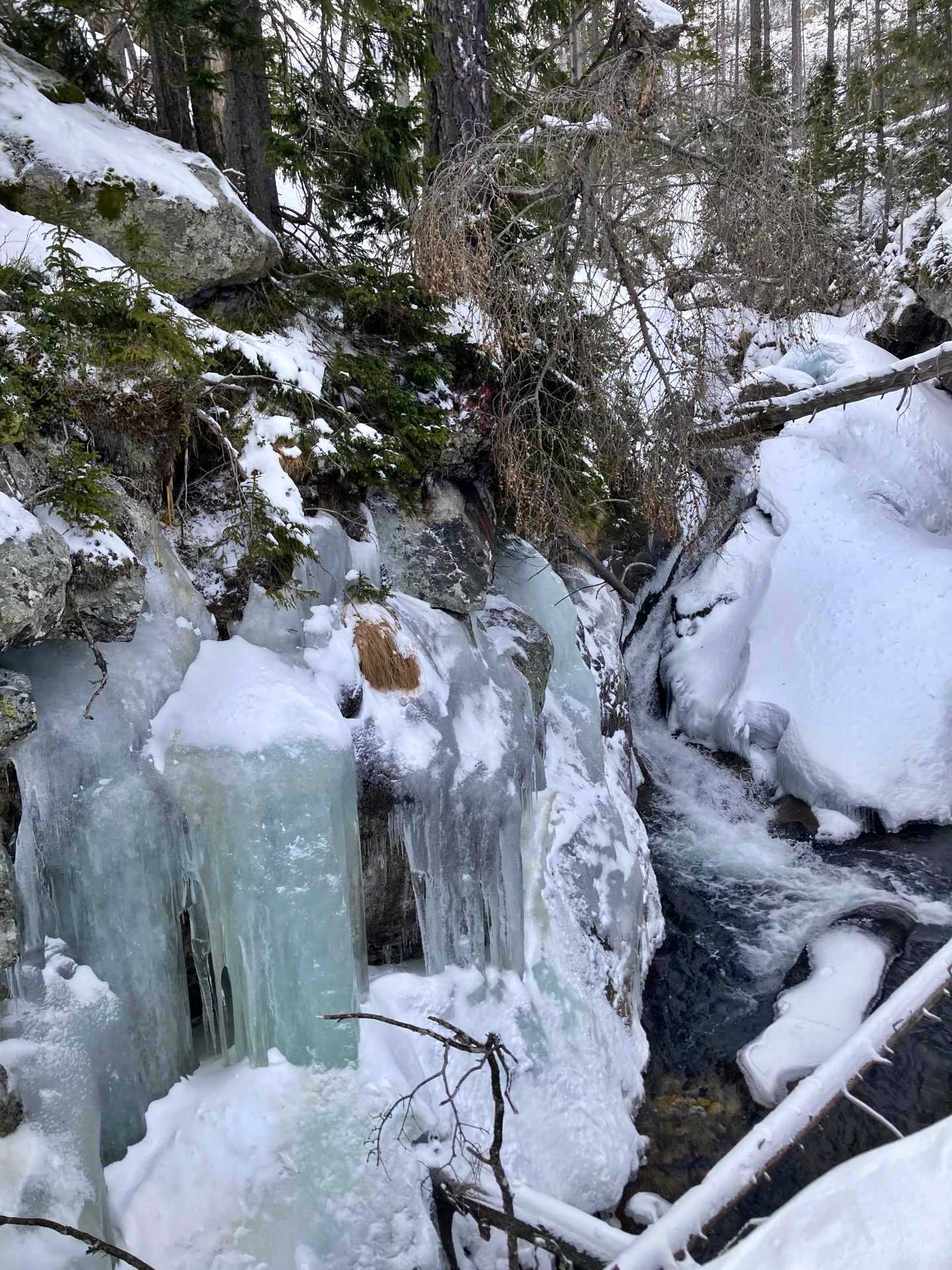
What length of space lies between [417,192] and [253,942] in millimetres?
4963

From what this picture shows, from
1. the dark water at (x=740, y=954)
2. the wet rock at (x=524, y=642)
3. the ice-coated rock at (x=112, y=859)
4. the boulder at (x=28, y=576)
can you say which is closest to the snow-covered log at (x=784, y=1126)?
the dark water at (x=740, y=954)

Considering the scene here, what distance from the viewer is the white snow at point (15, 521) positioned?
289 centimetres

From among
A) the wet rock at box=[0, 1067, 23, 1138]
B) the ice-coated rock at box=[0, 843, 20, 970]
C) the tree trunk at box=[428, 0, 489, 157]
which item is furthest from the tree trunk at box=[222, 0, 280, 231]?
the wet rock at box=[0, 1067, 23, 1138]

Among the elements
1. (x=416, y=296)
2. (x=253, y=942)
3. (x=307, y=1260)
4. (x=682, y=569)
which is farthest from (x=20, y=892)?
(x=682, y=569)

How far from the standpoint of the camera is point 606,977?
4.99 meters

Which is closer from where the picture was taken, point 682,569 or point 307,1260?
point 307,1260

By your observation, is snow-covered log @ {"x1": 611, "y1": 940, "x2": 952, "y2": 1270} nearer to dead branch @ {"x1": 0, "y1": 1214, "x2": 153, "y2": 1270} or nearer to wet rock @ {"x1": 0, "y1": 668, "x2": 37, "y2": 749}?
dead branch @ {"x1": 0, "y1": 1214, "x2": 153, "y2": 1270}

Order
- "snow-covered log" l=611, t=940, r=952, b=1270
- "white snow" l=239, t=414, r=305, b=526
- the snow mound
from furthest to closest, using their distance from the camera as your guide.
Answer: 1. the snow mound
2. "white snow" l=239, t=414, r=305, b=526
3. "snow-covered log" l=611, t=940, r=952, b=1270

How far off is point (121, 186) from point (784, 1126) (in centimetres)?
526

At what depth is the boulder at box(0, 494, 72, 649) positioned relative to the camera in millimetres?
2812

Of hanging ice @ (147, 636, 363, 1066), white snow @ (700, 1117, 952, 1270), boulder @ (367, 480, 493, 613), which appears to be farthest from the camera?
boulder @ (367, 480, 493, 613)

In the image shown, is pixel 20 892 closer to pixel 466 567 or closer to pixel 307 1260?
pixel 307 1260

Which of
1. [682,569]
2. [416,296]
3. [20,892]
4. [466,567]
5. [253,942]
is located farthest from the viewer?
[682,569]

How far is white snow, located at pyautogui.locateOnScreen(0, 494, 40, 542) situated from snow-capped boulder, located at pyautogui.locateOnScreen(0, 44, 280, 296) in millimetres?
1659
